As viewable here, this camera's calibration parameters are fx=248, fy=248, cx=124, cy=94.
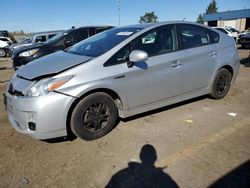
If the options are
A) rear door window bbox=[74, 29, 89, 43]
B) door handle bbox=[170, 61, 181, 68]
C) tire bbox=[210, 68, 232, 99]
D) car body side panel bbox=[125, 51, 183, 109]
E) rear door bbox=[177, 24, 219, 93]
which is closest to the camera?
car body side panel bbox=[125, 51, 183, 109]

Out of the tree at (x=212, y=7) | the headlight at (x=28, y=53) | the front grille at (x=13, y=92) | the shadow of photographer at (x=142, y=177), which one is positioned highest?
the tree at (x=212, y=7)

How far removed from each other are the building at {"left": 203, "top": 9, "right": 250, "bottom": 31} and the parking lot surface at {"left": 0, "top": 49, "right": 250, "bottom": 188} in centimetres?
4855

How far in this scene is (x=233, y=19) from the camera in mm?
48688

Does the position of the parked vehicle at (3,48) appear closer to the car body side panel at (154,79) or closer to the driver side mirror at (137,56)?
the car body side panel at (154,79)

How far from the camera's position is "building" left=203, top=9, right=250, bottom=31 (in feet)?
153

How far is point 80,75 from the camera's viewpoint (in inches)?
136

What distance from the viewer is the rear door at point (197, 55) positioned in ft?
14.8

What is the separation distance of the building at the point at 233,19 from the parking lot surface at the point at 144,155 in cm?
4855

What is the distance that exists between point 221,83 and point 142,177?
131 inches

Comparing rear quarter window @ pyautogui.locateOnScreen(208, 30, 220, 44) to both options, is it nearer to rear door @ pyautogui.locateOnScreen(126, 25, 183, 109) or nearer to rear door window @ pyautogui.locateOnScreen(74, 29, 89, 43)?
rear door @ pyautogui.locateOnScreen(126, 25, 183, 109)

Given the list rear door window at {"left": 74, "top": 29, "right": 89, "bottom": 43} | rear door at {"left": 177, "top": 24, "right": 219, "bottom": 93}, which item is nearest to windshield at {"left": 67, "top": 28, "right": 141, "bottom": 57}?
rear door at {"left": 177, "top": 24, "right": 219, "bottom": 93}

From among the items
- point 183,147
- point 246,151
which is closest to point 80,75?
point 183,147

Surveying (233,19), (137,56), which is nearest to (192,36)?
(137,56)

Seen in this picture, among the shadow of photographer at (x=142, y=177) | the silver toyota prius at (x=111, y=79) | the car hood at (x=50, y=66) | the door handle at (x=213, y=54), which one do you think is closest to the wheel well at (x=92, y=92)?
the silver toyota prius at (x=111, y=79)
